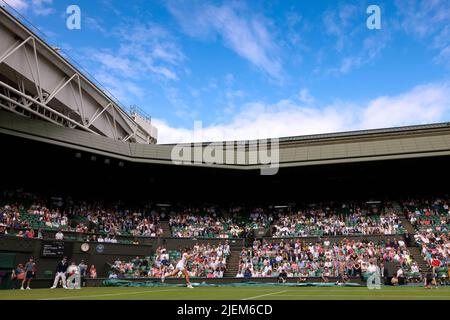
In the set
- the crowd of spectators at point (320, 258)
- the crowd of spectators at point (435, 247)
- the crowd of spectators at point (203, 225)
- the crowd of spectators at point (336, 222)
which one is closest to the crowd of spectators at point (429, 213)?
the crowd of spectators at point (435, 247)

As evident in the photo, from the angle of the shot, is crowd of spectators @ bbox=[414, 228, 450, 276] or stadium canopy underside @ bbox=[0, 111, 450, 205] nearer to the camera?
crowd of spectators @ bbox=[414, 228, 450, 276]

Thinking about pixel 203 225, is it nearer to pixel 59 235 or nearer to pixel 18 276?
pixel 59 235

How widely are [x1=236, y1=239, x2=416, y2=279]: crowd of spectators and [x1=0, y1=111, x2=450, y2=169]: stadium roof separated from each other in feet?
25.1

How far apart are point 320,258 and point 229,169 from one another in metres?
12.9

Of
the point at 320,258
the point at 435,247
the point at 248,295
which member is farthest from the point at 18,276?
the point at 435,247

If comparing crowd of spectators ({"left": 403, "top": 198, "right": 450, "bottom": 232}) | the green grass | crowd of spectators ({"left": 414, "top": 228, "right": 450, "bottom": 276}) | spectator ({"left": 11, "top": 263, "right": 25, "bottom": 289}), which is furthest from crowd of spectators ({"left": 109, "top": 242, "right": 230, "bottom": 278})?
crowd of spectators ({"left": 403, "top": 198, "right": 450, "bottom": 232})

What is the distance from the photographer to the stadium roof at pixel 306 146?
102 feet

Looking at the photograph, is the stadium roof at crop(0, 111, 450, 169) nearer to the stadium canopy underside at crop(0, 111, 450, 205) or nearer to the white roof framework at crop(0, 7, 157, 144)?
the stadium canopy underside at crop(0, 111, 450, 205)

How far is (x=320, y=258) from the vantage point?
31094mm

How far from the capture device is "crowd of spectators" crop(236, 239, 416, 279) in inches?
1115

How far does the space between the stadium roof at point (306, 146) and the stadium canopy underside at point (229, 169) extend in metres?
0.08

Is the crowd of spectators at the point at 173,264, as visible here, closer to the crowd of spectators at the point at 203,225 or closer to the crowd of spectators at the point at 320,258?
the crowd of spectators at the point at 320,258

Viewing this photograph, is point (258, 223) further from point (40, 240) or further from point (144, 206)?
point (40, 240)
